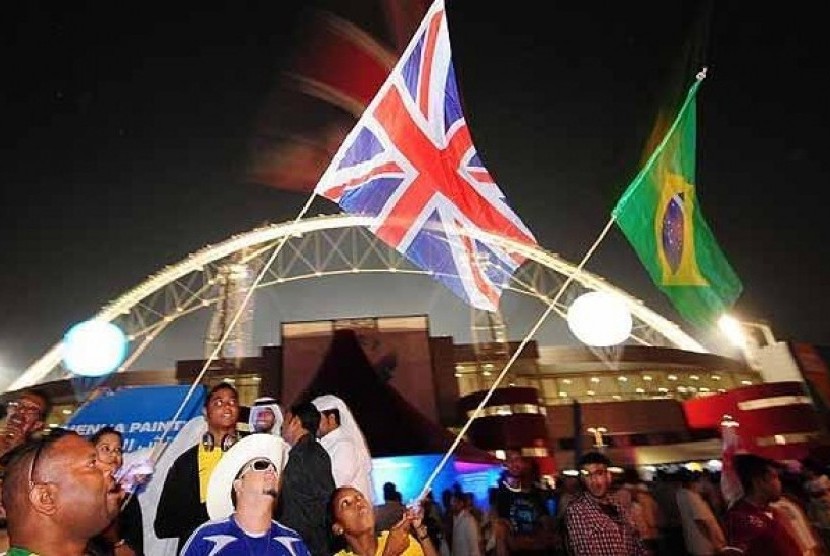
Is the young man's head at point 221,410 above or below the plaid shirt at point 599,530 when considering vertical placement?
above

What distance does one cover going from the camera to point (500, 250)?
572 centimetres

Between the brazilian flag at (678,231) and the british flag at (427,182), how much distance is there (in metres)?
1.12

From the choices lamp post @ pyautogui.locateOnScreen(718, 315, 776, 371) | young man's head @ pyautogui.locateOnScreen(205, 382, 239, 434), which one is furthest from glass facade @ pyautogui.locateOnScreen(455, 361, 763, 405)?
young man's head @ pyautogui.locateOnScreen(205, 382, 239, 434)

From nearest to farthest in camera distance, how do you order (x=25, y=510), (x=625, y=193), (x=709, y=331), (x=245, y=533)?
(x=25, y=510), (x=245, y=533), (x=625, y=193), (x=709, y=331)

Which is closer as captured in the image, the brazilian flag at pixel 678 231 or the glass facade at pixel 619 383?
the brazilian flag at pixel 678 231

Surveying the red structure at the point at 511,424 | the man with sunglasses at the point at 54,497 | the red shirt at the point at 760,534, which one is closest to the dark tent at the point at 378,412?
the red shirt at the point at 760,534

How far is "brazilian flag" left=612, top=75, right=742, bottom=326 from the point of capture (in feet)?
17.8

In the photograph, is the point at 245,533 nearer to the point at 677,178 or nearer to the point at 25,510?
the point at 25,510

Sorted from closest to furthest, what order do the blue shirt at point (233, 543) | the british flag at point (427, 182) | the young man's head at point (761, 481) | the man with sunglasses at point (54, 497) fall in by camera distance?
the man with sunglasses at point (54, 497) → the blue shirt at point (233, 543) → the young man's head at point (761, 481) → the british flag at point (427, 182)

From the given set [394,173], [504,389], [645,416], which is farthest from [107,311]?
[394,173]

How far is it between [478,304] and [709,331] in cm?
244

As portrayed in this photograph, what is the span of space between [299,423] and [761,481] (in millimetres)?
3865

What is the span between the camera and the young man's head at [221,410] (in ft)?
13.5

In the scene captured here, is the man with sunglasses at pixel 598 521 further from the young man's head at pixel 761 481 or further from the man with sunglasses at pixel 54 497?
the man with sunglasses at pixel 54 497
